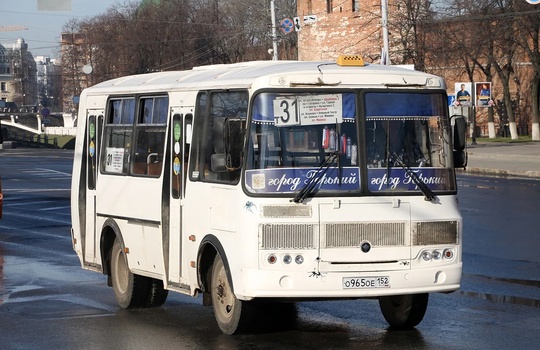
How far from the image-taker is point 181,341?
10.4 m

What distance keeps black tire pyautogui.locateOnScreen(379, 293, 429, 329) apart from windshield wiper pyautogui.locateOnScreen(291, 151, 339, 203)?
5.30ft

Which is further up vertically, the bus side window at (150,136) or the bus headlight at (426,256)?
the bus side window at (150,136)

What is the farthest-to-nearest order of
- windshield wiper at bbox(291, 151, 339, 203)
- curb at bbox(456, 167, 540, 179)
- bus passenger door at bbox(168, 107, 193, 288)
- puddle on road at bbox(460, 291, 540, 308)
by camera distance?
curb at bbox(456, 167, 540, 179) < puddle on road at bbox(460, 291, 540, 308) < bus passenger door at bbox(168, 107, 193, 288) < windshield wiper at bbox(291, 151, 339, 203)

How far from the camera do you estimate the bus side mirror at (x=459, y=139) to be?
10.7 meters

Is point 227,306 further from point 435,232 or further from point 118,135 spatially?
point 118,135

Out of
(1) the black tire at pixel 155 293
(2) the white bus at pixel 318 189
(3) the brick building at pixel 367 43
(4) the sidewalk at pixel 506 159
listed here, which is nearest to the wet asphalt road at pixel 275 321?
(1) the black tire at pixel 155 293

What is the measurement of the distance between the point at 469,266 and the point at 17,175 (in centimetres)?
3199

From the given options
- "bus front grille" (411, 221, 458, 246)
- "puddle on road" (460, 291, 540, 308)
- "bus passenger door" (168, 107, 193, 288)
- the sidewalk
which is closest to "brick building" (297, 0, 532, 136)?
the sidewalk

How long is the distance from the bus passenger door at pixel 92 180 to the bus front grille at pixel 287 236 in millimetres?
4101

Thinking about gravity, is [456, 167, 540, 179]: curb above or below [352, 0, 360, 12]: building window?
below

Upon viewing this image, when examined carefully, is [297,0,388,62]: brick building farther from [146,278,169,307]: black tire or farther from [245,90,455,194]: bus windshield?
[245,90,455,194]: bus windshield

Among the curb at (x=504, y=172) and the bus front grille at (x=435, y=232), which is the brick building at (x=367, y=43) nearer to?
the curb at (x=504, y=172)

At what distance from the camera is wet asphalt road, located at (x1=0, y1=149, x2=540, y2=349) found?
10.3 m

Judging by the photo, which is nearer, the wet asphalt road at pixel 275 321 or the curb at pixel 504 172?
the wet asphalt road at pixel 275 321
